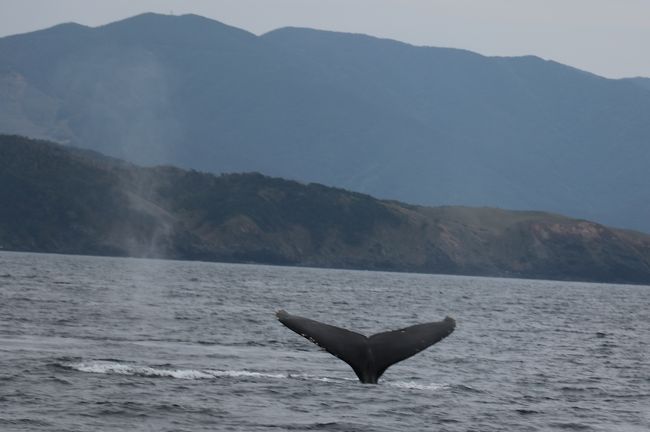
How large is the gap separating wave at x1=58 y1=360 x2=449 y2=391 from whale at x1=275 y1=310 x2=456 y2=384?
8556 millimetres

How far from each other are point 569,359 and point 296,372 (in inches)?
650

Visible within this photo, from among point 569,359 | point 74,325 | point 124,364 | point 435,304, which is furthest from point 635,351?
point 435,304

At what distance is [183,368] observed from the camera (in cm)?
3616

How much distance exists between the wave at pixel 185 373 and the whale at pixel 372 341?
8556mm

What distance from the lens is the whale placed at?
24.8 metres

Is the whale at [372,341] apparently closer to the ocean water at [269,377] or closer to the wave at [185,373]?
the ocean water at [269,377]

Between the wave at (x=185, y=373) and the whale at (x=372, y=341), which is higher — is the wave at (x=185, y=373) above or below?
below

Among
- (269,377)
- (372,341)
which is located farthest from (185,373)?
(372,341)

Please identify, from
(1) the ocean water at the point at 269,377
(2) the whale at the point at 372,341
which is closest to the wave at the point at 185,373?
(1) the ocean water at the point at 269,377

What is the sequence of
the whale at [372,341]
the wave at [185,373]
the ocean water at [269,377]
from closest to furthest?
the whale at [372,341] → the ocean water at [269,377] → the wave at [185,373]

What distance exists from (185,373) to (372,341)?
1003 centimetres

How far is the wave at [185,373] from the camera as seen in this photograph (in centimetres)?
3369

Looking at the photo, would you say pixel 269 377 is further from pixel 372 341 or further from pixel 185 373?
pixel 372 341

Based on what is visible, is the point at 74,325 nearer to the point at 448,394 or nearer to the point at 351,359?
the point at 448,394
